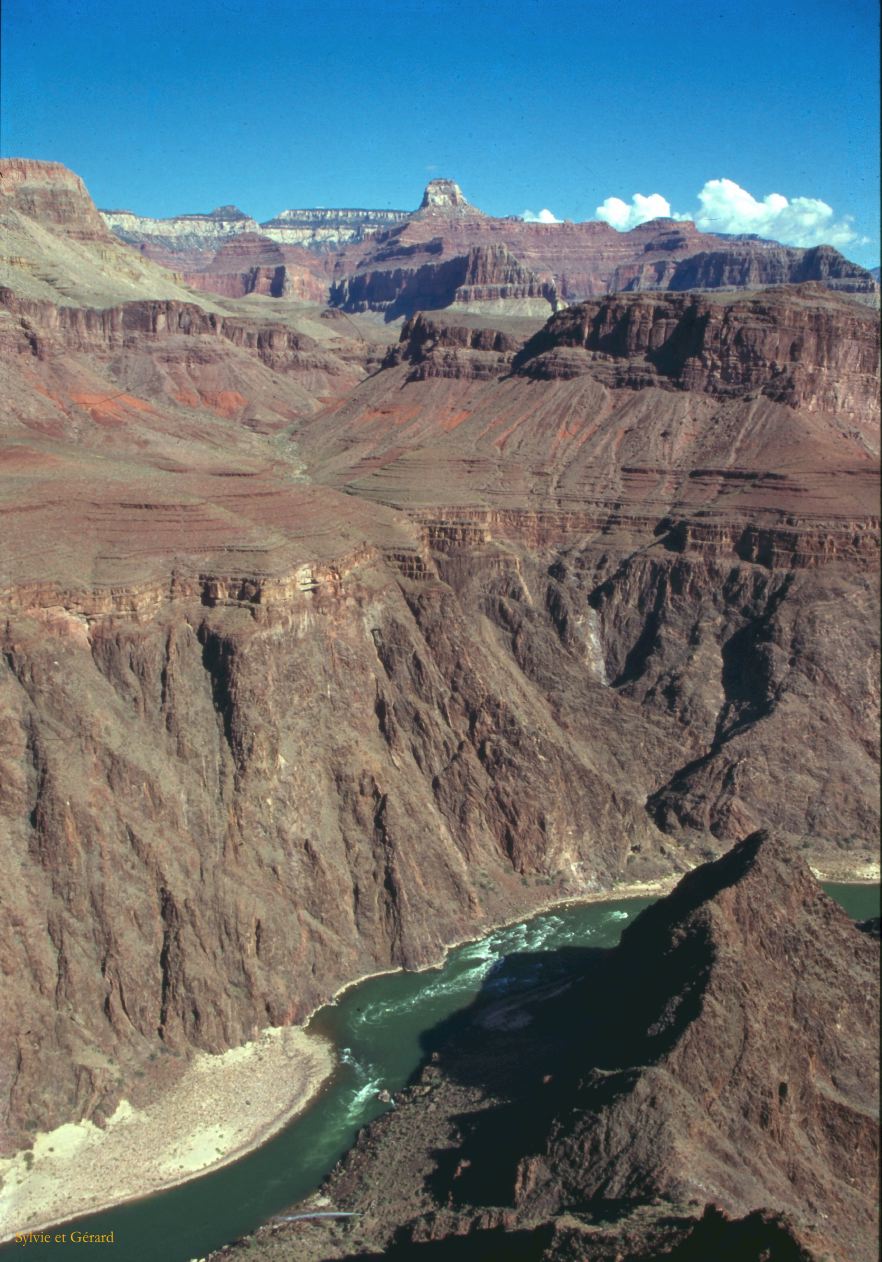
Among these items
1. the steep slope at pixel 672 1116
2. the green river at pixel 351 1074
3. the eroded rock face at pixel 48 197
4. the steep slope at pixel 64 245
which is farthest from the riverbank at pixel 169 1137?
the eroded rock face at pixel 48 197

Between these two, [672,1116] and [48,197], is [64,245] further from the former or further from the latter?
[672,1116]

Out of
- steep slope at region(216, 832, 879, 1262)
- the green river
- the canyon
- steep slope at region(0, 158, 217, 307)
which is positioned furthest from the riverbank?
steep slope at region(0, 158, 217, 307)

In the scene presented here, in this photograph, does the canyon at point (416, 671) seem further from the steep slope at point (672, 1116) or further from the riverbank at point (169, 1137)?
the steep slope at point (672, 1116)

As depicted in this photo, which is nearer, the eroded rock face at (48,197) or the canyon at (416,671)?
the canyon at (416,671)

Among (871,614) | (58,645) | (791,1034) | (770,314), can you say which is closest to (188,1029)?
(58,645)

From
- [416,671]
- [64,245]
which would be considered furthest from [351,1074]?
[64,245]

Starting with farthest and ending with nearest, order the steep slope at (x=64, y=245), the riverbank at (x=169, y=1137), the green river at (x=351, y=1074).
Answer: the steep slope at (x=64, y=245)
the riverbank at (x=169, y=1137)
the green river at (x=351, y=1074)
